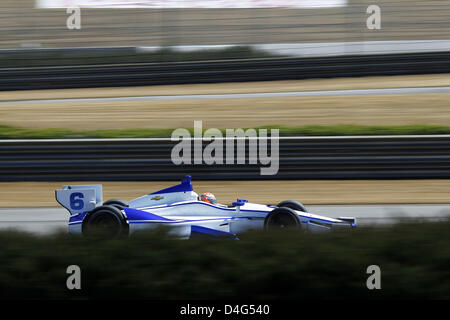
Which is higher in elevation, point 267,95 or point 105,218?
point 267,95

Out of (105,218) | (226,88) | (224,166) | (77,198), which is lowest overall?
(105,218)

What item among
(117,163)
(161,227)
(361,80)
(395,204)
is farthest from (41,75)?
(161,227)

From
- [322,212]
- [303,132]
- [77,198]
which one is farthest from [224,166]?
[77,198]

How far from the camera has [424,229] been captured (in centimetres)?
416

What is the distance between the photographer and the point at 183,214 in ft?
22.0

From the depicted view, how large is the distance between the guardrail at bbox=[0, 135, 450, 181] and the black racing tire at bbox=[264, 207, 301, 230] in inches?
157

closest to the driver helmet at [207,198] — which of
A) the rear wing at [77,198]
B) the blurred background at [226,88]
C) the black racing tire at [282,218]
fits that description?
the black racing tire at [282,218]

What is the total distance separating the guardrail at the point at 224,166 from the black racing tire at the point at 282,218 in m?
3.98

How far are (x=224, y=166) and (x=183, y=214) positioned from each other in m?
3.88

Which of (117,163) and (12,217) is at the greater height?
(117,163)

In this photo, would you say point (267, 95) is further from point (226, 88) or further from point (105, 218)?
point (105, 218)
